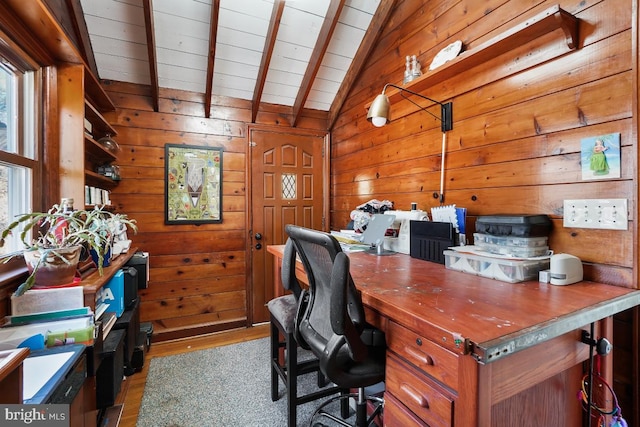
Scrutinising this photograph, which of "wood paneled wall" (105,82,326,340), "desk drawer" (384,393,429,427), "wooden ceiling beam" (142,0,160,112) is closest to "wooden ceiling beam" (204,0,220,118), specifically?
"wood paneled wall" (105,82,326,340)

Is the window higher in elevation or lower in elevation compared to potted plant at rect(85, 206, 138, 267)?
higher

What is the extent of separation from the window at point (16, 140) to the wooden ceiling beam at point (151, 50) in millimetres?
751

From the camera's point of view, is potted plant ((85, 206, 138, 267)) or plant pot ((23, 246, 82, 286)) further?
potted plant ((85, 206, 138, 267))

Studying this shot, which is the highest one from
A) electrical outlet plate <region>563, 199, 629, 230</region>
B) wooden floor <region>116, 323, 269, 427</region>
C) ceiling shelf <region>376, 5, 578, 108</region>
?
ceiling shelf <region>376, 5, 578, 108</region>

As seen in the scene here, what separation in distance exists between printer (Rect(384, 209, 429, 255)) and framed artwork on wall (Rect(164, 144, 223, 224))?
5.93ft

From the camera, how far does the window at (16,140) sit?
5.04 feet

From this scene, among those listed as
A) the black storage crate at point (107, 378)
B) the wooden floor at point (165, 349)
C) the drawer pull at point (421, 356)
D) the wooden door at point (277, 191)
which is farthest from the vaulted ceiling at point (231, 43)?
the drawer pull at point (421, 356)

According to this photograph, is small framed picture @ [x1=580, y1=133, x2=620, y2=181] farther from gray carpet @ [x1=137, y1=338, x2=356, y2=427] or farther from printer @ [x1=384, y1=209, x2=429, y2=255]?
gray carpet @ [x1=137, y1=338, x2=356, y2=427]

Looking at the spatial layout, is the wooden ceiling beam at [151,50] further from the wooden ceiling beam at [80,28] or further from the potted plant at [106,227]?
the potted plant at [106,227]

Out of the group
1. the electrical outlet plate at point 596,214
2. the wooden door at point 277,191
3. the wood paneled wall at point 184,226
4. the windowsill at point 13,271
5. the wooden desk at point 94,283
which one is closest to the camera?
the electrical outlet plate at point 596,214

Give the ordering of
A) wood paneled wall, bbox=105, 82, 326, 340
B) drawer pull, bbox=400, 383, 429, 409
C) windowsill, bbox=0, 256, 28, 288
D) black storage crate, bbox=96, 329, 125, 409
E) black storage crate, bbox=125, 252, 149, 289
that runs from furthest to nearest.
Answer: wood paneled wall, bbox=105, 82, 326, 340
black storage crate, bbox=125, 252, 149, 289
black storage crate, bbox=96, 329, 125, 409
windowsill, bbox=0, 256, 28, 288
drawer pull, bbox=400, 383, 429, 409

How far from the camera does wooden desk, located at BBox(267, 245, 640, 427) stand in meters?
0.75

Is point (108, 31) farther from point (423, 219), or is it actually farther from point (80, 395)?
point (423, 219)

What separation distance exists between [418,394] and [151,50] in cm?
273
